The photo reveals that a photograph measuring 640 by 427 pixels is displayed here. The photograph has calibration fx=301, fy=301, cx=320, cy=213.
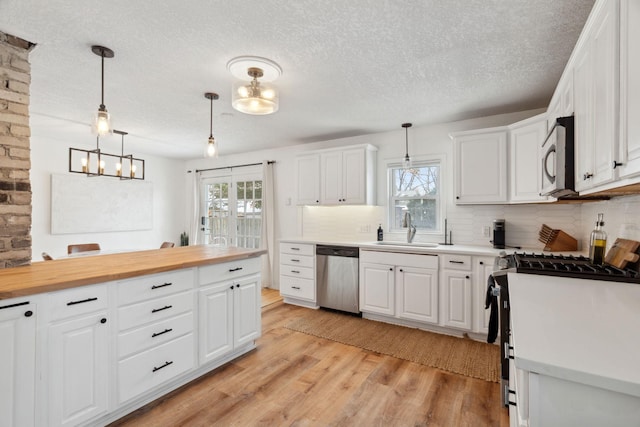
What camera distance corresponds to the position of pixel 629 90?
1036 mm

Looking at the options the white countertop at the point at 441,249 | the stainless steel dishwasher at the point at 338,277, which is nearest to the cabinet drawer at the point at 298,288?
the stainless steel dishwasher at the point at 338,277

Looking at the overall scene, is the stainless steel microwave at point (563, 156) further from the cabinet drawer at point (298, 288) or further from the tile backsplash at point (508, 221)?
the cabinet drawer at point (298, 288)

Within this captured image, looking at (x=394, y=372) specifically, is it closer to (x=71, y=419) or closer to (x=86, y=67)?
(x=71, y=419)

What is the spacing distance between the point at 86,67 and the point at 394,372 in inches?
138

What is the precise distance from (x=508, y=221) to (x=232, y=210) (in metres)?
4.56

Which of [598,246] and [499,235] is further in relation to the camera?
[499,235]

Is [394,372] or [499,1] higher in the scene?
[499,1]

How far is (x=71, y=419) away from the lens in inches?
63.4

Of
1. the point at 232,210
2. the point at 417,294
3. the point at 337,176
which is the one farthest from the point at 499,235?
the point at 232,210

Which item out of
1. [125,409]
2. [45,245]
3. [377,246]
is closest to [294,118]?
[377,246]

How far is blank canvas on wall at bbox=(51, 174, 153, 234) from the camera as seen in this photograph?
15.3ft

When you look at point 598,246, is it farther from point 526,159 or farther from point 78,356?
point 78,356

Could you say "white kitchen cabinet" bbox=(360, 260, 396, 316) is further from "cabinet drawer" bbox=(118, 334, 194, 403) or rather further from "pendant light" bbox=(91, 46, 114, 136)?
"pendant light" bbox=(91, 46, 114, 136)

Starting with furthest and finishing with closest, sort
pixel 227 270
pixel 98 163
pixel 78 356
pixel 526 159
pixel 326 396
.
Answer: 1. pixel 98 163
2. pixel 526 159
3. pixel 227 270
4. pixel 326 396
5. pixel 78 356
